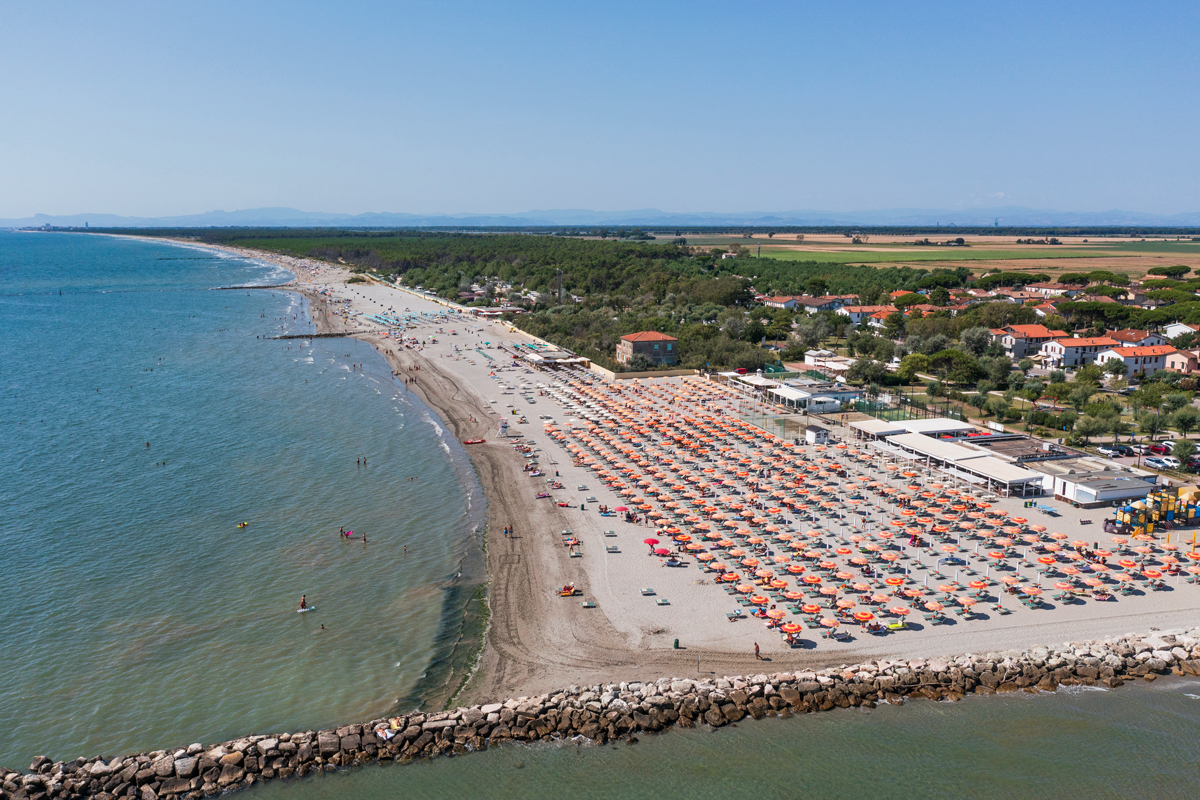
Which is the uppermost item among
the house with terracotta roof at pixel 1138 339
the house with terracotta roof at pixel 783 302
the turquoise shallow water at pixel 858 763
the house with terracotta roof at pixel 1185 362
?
the house with terracotta roof at pixel 783 302

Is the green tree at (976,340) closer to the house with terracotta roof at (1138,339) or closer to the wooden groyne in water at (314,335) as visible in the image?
the house with terracotta roof at (1138,339)

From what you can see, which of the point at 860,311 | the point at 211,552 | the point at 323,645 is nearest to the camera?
the point at 323,645

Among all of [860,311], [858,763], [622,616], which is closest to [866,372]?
[860,311]

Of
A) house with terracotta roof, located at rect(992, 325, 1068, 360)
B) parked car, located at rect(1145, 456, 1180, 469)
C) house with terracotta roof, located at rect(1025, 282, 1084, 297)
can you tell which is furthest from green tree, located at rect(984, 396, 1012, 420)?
house with terracotta roof, located at rect(1025, 282, 1084, 297)

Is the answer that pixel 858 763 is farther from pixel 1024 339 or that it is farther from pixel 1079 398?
pixel 1024 339

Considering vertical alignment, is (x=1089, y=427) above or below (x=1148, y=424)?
above

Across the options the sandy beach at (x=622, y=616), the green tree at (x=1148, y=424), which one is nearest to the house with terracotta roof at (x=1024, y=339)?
the green tree at (x=1148, y=424)

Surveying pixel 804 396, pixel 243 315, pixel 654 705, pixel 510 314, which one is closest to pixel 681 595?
pixel 654 705
